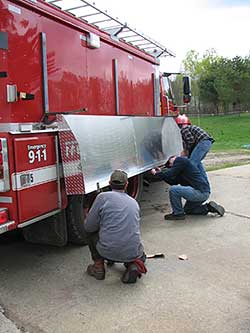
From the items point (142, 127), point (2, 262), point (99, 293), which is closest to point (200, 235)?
point (142, 127)

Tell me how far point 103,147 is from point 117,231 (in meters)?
1.12

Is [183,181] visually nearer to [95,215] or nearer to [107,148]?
[107,148]

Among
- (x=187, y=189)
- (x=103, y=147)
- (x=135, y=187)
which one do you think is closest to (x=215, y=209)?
(x=187, y=189)

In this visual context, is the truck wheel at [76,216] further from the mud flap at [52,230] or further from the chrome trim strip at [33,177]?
the chrome trim strip at [33,177]

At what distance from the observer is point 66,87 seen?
5148mm

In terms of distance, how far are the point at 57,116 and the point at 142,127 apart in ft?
7.29

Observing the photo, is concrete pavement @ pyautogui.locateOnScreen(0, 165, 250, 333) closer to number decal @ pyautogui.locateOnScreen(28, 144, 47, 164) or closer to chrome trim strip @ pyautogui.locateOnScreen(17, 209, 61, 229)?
chrome trim strip @ pyautogui.locateOnScreen(17, 209, 61, 229)

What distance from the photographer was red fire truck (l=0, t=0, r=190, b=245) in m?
3.98

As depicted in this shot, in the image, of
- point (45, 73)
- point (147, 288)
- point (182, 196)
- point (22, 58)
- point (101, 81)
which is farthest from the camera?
point (182, 196)

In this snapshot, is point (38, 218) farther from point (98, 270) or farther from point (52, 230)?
point (98, 270)

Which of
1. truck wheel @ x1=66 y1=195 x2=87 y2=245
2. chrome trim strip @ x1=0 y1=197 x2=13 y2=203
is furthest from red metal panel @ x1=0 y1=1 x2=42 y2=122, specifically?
truck wheel @ x1=66 y1=195 x2=87 y2=245

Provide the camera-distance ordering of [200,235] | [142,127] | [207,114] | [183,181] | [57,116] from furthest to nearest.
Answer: [207,114] < [183,181] < [142,127] < [200,235] < [57,116]

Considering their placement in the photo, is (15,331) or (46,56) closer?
(15,331)

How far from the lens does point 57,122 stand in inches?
177
